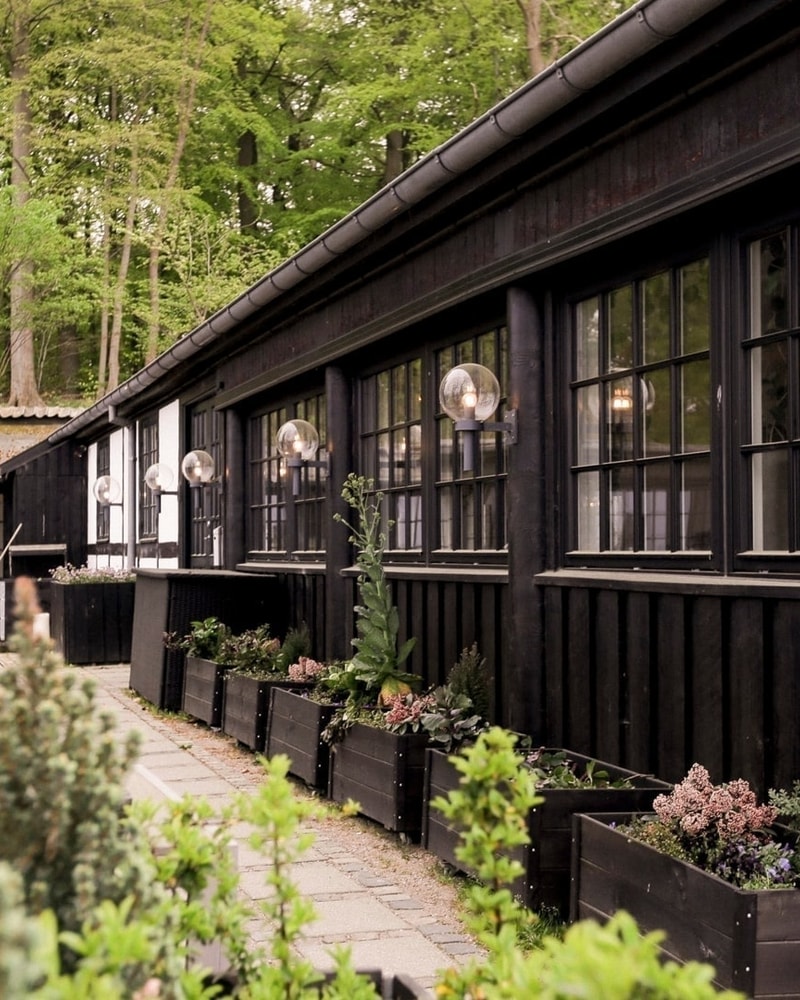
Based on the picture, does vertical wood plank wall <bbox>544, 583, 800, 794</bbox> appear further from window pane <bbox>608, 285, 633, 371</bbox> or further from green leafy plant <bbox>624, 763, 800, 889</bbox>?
window pane <bbox>608, 285, 633, 371</bbox>

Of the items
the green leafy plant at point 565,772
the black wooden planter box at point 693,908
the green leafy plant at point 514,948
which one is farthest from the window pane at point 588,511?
the green leafy plant at point 514,948

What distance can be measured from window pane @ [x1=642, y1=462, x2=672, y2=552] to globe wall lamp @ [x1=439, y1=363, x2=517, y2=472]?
1.03 meters

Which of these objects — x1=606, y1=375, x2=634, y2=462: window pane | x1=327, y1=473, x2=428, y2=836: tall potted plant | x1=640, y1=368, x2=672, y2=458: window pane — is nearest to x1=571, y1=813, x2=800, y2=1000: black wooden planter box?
x1=640, y1=368, x2=672, y2=458: window pane

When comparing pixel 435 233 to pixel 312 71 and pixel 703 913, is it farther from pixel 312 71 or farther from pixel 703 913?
pixel 312 71

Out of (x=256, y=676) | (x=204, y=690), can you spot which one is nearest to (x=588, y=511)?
(x=256, y=676)

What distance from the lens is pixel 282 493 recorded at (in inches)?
484

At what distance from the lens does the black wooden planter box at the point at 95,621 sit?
1698cm

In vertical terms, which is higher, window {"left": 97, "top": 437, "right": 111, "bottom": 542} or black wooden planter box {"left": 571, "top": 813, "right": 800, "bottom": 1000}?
window {"left": 97, "top": 437, "right": 111, "bottom": 542}

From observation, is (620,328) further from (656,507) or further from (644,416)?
(656,507)

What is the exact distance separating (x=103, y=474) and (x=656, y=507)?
17387mm

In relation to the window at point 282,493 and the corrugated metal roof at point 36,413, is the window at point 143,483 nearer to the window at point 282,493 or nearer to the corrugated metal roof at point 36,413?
the window at point 282,493

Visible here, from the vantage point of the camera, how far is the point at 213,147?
1330 inches

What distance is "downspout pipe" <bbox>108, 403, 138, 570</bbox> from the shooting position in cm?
2000

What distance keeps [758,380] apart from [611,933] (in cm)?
389
